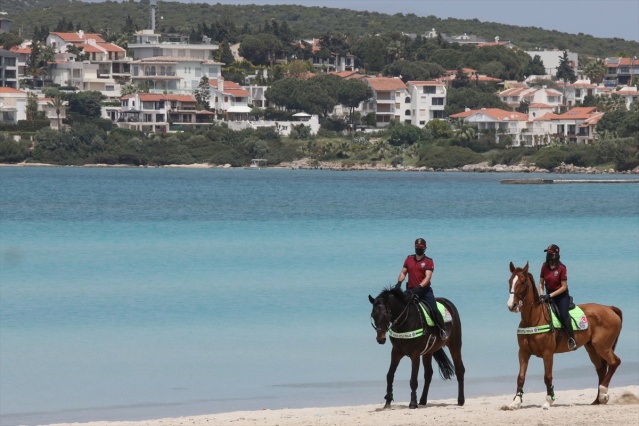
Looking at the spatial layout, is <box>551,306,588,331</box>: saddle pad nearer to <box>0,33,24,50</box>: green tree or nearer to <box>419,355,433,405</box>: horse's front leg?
<box>419,355,433,405</box>: horse's front leg

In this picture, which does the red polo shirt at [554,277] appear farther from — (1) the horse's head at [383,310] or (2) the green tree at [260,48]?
(2) the green tree at [260,48]

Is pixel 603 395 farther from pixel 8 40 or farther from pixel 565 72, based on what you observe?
pixel 565 72

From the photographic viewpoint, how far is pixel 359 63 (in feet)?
603

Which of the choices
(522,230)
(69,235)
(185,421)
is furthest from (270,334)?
(522,230)

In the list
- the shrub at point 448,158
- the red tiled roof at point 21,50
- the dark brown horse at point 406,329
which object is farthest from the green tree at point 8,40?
the dark brown horse at point 406,329

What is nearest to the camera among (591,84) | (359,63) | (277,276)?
(277,276)

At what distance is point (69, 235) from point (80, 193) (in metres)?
37.5

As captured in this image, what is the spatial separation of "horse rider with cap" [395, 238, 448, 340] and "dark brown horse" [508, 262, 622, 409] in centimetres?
92

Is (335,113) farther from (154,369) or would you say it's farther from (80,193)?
(154,369)

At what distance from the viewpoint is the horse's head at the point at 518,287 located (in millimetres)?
14414

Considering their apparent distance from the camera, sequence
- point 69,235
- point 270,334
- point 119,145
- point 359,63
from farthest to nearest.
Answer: point 359,63, point 119,145, point 69,235, point 270,334

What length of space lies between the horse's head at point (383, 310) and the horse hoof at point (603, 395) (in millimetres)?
2719

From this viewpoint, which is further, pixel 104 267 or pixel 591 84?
pixel 591 84

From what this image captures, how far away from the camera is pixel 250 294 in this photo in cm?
3191
